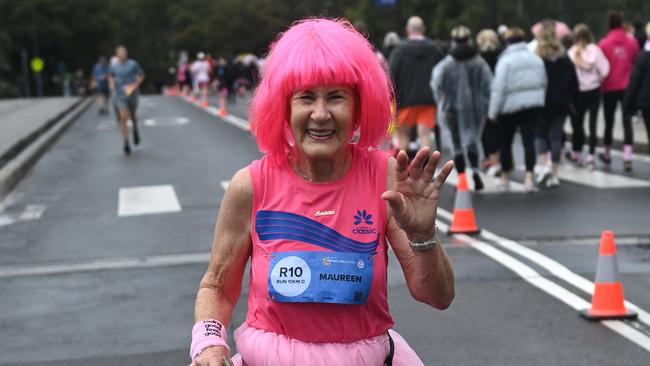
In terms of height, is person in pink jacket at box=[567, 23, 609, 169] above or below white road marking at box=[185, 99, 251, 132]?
above

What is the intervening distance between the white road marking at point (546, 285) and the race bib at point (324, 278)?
3.68m

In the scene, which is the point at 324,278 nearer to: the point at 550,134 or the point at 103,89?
the point at 550,134

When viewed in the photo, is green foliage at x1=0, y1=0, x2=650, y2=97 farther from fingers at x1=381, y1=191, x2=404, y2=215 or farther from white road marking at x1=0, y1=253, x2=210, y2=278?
fingers at x1=381, y1=191, x2=404, y2=215

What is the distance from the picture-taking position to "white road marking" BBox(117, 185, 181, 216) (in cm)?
1296

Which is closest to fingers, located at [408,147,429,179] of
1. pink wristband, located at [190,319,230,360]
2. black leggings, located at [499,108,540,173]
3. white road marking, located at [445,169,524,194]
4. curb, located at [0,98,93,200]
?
pink wristband, located at [190,319,230,360]

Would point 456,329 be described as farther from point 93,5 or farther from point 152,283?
point 93,5

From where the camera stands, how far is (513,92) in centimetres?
1314

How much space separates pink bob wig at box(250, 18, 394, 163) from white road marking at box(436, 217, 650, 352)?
369 cm

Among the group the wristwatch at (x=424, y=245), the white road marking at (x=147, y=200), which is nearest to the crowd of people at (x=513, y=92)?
the white road marking at (x=147, y=200)

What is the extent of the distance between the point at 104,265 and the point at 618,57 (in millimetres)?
8919

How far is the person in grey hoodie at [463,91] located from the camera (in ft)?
43.3

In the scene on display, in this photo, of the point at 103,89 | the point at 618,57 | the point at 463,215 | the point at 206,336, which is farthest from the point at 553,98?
the point at 103,89

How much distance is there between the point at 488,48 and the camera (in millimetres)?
15359

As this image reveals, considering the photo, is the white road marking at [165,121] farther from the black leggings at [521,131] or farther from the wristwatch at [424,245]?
the wristwatch at [424,245]
